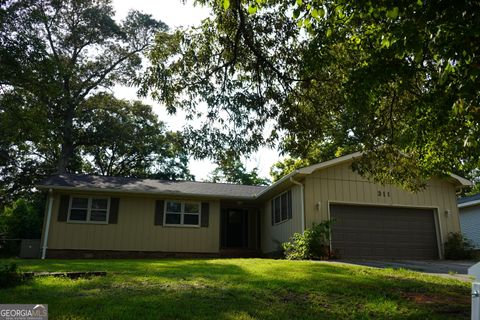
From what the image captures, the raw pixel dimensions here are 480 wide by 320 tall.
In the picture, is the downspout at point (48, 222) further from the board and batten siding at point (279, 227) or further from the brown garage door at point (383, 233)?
the brown garage door at point (383, 233)

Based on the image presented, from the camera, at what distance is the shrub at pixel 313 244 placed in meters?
12.6

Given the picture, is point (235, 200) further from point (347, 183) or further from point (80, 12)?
point (80, 12)

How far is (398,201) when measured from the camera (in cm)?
1477

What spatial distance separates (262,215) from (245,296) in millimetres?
12618

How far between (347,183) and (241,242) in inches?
251

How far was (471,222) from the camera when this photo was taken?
20.7 m

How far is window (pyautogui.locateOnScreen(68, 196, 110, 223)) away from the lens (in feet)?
51.4

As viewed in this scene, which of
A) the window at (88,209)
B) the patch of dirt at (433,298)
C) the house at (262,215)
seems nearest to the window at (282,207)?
the house at (262,215)

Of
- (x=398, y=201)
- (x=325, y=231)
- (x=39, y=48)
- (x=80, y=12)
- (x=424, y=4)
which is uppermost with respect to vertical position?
(x=80, y=12)

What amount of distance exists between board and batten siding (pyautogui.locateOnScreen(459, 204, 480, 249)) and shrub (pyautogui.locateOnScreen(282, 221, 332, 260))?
11.5 meters

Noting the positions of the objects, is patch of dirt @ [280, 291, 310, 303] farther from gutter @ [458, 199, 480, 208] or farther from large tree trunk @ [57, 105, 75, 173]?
large tree trunk @ [57, 105, 75, 173]

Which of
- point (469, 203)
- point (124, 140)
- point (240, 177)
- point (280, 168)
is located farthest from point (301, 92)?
point (240, 177)

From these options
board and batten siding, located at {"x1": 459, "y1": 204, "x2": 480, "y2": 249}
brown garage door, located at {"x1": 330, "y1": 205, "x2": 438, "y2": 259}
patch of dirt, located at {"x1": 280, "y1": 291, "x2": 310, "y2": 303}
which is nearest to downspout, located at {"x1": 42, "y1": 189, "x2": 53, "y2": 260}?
brown garage door, located at {"x1": 330, "y1": 205, "x2": 438, "y2": 259}

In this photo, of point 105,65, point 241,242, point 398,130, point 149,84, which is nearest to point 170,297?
point 149,84
